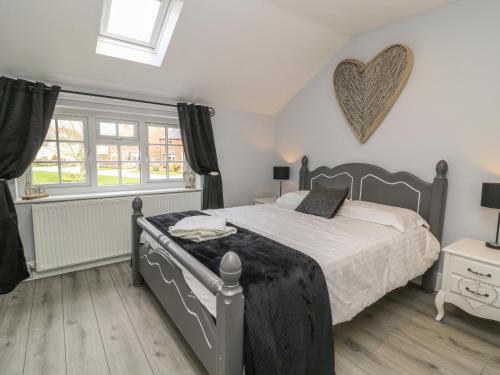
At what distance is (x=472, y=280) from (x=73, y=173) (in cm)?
391

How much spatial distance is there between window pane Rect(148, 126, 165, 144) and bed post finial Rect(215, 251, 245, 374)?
2.89 m

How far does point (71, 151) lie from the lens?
10.1 ft

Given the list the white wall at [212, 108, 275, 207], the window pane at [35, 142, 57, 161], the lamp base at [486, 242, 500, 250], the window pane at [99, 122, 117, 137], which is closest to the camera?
the lamp base at [486, 242, 500, 250]

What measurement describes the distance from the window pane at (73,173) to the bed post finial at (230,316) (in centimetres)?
274

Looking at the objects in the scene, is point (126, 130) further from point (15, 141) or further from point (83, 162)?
point (15, 141)

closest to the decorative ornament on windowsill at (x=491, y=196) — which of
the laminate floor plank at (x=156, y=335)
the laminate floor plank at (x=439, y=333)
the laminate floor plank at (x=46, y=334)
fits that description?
the laminate floor plank at (x=439, y=333)

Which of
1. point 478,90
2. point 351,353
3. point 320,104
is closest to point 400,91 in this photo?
point 478,90

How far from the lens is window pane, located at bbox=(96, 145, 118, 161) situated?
10.7 ft

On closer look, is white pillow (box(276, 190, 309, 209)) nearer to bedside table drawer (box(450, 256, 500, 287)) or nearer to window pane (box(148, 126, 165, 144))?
bedside table drawer (box(450, 256, 500, 287))

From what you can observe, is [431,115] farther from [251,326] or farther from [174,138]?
[174,138]

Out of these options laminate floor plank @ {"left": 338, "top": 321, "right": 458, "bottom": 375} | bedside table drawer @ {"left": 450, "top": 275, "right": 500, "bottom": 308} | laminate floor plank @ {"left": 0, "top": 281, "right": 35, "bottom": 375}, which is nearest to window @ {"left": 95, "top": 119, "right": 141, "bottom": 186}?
laminate floor plank @ {"left": 0, "top": 281, "right": 35, "bottom": 375}

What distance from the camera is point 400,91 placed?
2.82m

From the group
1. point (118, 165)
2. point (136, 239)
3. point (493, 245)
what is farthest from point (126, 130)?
point (493, 245)

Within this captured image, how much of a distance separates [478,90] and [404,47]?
2.65 ft
